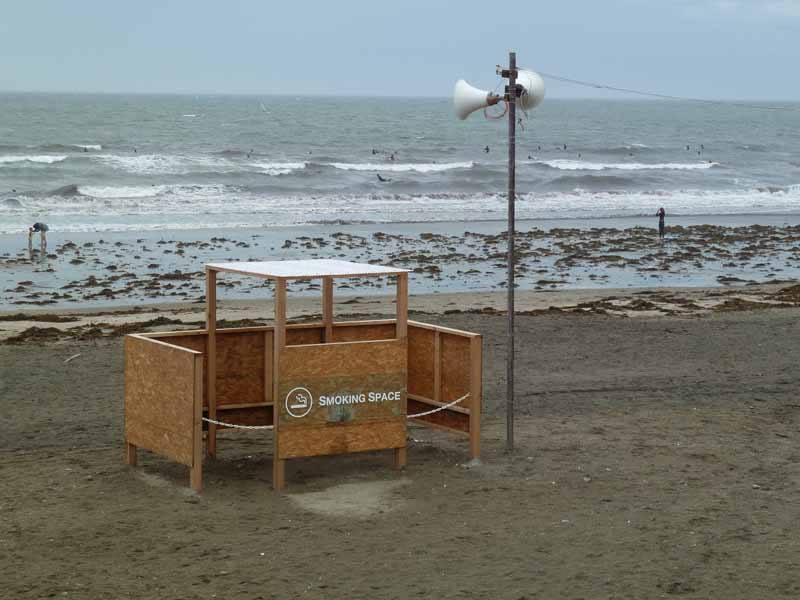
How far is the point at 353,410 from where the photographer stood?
1049cm

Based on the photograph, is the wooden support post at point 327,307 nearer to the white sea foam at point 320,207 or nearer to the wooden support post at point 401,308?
the wooden support post at point 401,308

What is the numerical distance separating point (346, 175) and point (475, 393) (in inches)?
1928

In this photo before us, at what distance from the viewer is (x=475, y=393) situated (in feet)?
36.2

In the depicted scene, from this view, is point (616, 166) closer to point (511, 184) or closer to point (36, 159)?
point (36, 159)

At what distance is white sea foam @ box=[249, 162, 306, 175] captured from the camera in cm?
6031

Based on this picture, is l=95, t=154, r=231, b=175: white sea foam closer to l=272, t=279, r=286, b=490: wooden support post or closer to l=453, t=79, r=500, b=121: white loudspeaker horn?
l=453, t=79, r=500, b=121: white loudspeaker horn

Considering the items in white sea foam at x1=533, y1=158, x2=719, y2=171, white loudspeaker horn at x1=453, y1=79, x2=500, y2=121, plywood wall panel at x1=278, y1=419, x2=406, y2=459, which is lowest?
plywood wall panel at x1=278, y1=419, x2=406, y2=459

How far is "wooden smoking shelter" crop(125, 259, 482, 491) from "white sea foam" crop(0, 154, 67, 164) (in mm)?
50411

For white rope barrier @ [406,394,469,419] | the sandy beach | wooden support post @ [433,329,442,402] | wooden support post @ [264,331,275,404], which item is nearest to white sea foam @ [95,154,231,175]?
the sandy beach

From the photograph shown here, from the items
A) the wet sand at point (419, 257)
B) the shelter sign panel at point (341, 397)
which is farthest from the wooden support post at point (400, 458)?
the wet sand at point (419, 257)

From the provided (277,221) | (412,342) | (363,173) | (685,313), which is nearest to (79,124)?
(363,173)

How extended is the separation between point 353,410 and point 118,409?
3731mm

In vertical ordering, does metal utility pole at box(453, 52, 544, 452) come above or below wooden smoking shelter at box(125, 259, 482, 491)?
above

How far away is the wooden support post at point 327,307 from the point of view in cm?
1155
